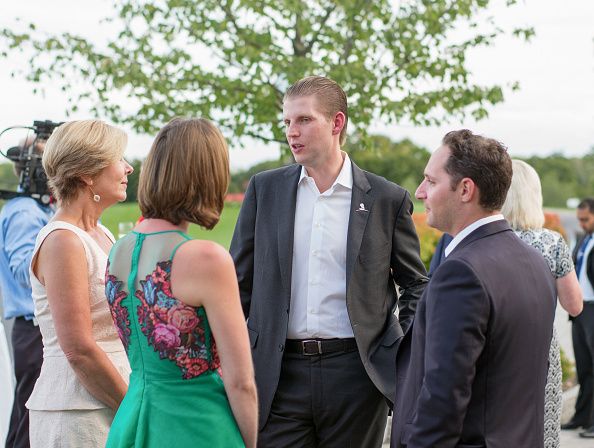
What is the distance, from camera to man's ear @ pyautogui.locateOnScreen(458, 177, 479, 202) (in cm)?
304

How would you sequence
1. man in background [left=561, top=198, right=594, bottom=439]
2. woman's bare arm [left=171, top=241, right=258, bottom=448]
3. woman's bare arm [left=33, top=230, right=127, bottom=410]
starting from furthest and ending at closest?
man in background [left=561, top=198, right=594, bottom=439] < woman's bare arm [left=33, top=230, right=127, bottom=410] < woman's bare arm [left=171, top=241, right=258, bottom=448]

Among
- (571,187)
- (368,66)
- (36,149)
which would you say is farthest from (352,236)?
(571,187)

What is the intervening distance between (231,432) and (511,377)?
0.93m

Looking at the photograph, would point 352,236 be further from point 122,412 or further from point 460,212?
point 122,412

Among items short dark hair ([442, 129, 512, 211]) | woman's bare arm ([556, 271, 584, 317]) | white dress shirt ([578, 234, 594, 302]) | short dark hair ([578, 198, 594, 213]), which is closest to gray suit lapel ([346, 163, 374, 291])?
short dark hair ([442, 129, 512, 211])

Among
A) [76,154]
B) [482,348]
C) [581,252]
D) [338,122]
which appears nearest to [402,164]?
[581,252]

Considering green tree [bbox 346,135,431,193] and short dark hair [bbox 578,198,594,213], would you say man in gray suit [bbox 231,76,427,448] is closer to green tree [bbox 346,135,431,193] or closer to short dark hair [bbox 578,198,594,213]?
short dark hair [bbox 578,198,594,213]

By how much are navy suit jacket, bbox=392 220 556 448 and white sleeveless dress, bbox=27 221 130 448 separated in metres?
1.18

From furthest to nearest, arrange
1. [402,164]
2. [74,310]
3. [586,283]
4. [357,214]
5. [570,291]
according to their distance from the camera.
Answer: [402,164] < [586,283] < [570,291] < [357,214] < [74,310]

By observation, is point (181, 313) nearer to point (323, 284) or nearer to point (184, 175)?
point (184, 175)

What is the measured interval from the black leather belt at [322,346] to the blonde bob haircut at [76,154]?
1.19 meters

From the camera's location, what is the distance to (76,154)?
3.42 m

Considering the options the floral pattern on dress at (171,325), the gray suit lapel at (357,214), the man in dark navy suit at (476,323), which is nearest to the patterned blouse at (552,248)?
the gray suit lapel at (357,214)

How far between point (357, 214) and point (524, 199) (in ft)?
4.85
